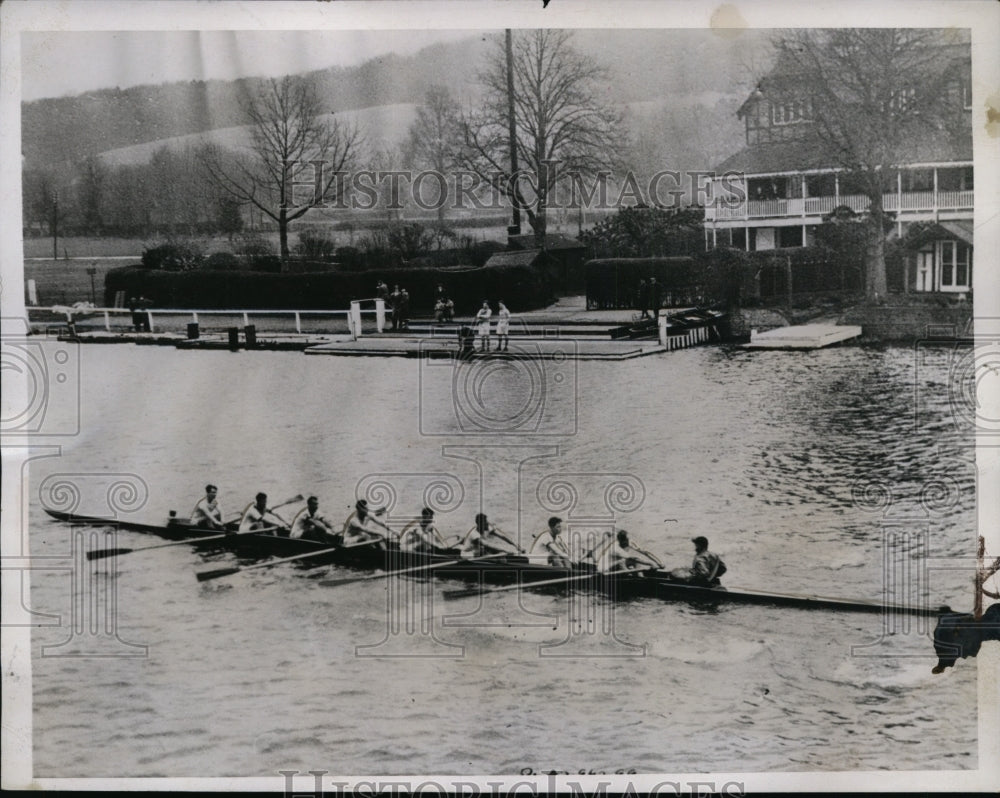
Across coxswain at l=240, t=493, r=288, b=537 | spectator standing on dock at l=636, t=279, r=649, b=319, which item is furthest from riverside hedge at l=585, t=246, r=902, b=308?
coxswain at l=240, t=493, r=288, b=537

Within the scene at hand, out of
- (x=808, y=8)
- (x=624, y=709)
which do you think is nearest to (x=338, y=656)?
(x=624, y=709)

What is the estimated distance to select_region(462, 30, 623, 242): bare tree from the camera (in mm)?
4508

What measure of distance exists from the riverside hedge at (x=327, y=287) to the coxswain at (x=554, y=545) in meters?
0.97

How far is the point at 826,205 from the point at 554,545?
1908 mm

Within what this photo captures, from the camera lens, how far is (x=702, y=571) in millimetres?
4508

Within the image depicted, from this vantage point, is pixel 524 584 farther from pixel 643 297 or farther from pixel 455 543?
pixel 643 297

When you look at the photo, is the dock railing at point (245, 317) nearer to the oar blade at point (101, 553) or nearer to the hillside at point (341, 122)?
the hillside at point (341, 122)

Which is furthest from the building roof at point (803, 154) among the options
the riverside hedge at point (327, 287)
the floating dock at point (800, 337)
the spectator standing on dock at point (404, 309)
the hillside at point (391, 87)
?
the spectator standing on dock at point (404, 309)

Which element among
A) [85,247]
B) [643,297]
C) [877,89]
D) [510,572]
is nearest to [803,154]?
[877,89]

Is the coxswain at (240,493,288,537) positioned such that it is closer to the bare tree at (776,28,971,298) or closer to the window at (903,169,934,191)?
the bare tree at (776,28,971,298)

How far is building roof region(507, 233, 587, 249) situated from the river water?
0.52 m

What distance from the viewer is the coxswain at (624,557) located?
178 inches

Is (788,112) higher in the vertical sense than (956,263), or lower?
higher

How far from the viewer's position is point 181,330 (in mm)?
4723
